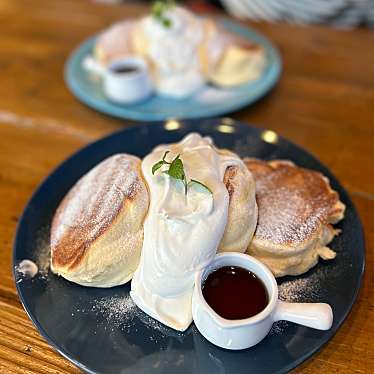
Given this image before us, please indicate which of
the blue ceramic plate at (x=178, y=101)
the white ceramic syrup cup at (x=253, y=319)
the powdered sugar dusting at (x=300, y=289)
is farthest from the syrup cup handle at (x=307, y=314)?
the blue ceramic plate at (x=178, y=101)

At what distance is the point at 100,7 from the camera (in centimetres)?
244

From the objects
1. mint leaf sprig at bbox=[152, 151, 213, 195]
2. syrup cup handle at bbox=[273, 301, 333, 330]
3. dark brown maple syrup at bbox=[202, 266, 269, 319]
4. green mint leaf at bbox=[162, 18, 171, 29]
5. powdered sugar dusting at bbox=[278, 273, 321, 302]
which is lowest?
powdered sugar dusting at bbox=[278, 273, 321, 302]

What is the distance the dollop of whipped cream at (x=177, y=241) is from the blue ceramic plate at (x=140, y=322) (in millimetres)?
44

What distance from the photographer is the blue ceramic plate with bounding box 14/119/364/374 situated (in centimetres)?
94

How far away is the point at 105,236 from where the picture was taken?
1.04m

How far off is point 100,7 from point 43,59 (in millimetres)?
523

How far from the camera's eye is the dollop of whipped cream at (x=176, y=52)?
1.83 meters

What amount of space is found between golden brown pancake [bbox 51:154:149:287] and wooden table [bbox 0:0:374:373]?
19 cm

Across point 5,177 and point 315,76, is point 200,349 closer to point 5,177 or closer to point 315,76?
point 5,177

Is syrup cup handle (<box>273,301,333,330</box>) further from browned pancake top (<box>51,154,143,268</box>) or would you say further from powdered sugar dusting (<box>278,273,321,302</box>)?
browned pancake top (<box>51,154,143,268</box>)

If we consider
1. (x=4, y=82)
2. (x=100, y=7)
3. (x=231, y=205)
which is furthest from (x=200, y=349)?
(x=100, y=7)

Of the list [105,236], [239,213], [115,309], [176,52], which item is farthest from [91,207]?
[176,52]

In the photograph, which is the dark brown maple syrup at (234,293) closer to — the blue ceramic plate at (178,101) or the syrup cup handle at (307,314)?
the syrup cup handle at (307,314)

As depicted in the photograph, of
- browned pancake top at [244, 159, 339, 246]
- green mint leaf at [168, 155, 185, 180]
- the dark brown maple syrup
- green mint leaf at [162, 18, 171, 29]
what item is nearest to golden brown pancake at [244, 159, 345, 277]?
browned pancake top at [244, 159, 339, 246]
